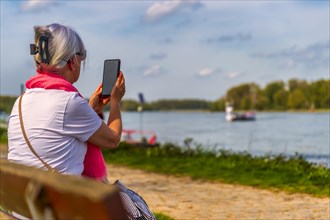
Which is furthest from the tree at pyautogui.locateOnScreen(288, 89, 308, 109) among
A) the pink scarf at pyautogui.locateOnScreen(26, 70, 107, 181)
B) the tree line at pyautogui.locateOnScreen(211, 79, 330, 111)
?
the pink scarf at pyautogui.locateOnScreen(26, 70, 107, 181)

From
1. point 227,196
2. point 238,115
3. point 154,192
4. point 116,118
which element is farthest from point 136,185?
point 238,115

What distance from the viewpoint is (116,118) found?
297 cm

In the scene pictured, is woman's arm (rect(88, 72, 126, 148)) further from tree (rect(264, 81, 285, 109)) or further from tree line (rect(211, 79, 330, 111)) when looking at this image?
tree (rect(264, 81, 285, 109))

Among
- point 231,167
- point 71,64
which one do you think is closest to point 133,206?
point 71,64

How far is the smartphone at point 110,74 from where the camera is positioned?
3.08 meters

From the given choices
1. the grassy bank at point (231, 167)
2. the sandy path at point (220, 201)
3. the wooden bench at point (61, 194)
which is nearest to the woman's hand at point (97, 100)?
the wooden bench at point (61, 194)

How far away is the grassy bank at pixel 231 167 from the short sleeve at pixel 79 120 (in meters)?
7.00

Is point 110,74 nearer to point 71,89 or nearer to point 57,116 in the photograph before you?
point 71,89

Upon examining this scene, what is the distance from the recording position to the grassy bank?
32.4ft

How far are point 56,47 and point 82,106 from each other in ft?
1.19

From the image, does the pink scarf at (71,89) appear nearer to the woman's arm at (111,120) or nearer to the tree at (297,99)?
the woman's arm at (111,120)

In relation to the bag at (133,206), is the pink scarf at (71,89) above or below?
above

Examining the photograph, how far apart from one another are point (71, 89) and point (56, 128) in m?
0.24

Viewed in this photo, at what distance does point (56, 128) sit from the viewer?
2.69 metres
